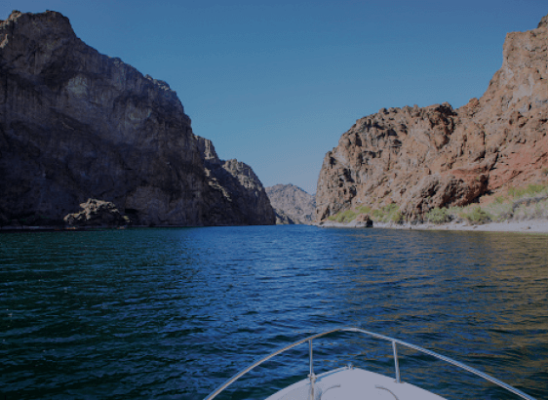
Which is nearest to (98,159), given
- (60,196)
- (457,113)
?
(60,196)

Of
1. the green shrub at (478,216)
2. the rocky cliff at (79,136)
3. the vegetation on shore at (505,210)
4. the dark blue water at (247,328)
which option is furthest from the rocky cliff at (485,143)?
the rocky cliff at (79,136)

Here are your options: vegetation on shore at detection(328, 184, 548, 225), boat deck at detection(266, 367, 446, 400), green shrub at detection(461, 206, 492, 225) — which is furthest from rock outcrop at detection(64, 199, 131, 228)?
boat deck at detection(266, 367, 446, 400)

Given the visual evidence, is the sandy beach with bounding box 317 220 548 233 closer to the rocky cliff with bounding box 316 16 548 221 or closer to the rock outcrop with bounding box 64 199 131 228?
the rocky cliff with bounding box 316 16 548 221

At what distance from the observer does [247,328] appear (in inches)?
378

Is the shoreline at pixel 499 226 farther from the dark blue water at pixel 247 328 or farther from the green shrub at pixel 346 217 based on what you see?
the green shrub at pixel 346 217

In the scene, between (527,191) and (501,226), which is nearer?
(501,226)

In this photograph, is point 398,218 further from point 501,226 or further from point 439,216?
point 501,226

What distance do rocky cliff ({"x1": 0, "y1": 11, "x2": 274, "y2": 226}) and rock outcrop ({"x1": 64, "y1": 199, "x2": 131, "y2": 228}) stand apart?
394 centimetres

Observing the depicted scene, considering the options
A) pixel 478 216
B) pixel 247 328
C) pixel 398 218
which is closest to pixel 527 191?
pixel 478 216

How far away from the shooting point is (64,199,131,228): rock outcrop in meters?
93.0

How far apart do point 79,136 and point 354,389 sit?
129792 millimetres

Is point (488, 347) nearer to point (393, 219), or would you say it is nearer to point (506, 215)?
point (506, 215)

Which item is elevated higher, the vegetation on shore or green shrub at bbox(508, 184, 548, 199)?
green shrub at bbox(508, 184, 548, 199)

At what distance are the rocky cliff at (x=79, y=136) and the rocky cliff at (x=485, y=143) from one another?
9298cm
